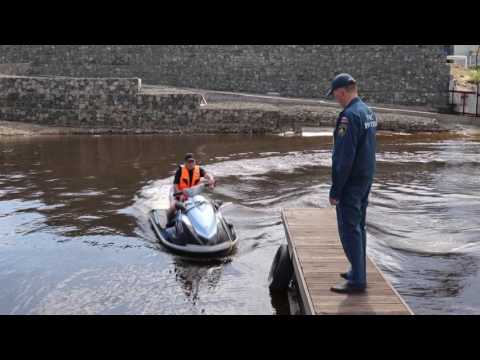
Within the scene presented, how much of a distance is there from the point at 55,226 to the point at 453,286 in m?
6.31

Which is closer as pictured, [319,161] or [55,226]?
[55,226]

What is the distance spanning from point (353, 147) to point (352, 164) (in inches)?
5.8

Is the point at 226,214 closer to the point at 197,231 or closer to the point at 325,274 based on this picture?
the point at 197,231

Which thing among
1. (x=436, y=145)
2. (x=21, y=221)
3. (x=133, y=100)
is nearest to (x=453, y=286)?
(x=21, y=221)

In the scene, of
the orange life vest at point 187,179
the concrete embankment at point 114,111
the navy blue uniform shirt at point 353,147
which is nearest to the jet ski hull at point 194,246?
the orange life vest at point 187,179

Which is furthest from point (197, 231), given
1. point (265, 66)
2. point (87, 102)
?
point (265, 66)

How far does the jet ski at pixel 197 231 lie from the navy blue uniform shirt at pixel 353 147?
10.4 ft

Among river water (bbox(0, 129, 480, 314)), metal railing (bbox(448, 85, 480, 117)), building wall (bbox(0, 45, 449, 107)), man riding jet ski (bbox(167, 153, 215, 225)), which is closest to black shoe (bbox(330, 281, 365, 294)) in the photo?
river water (bbox(0, 129, 480, 314))

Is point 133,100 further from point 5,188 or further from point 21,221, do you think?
point 21,221

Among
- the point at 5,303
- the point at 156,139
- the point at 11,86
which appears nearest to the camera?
the point at 5,303

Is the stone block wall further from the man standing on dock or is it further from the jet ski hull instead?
the man standing on dock

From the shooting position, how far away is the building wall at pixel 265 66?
2584cm

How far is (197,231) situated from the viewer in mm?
7816
